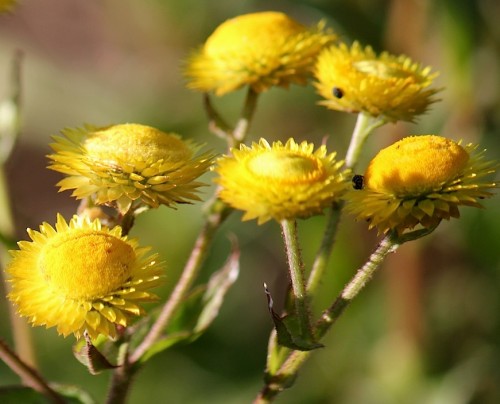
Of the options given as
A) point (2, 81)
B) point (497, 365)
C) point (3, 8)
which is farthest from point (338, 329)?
point (2, 81)

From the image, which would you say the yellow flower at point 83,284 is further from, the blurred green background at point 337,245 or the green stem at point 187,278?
the blurred green background at point 337,245

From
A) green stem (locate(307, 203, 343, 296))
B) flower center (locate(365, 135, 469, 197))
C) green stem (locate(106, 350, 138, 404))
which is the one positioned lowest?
green stem (locate(106, 350, 138, 404))

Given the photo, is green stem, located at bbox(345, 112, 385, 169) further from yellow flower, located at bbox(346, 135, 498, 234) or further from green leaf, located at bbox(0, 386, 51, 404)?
green leaf, located at bbox(0, 386, 51, 404)

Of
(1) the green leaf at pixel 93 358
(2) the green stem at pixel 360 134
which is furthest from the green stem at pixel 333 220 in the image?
(1) the green leaf at pixel 93 358

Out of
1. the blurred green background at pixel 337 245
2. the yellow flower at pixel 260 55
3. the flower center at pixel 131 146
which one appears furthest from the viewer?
the blurred green background at pixel 337 245

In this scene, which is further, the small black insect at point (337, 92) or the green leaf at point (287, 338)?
the small black insect at point (337, 92)

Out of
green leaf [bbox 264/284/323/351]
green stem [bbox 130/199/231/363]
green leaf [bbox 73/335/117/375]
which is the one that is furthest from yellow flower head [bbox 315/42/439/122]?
green leaf [bbox 73/335/117/375]

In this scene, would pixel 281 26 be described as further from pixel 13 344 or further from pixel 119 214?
pixel 13 344
